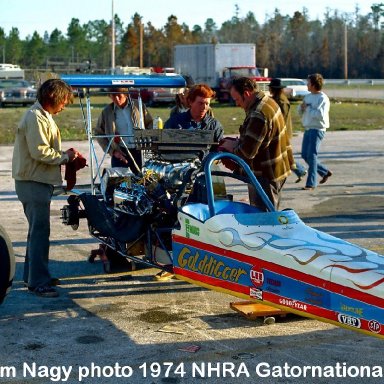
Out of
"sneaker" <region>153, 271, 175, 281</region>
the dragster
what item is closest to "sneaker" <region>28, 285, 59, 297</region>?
the dragster

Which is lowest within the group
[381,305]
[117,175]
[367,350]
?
[367,350]

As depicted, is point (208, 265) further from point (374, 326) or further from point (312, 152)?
point (312, 152)

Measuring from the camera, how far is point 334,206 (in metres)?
12.0

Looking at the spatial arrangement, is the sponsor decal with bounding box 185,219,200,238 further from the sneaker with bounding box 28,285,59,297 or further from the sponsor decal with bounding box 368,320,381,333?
the sponsor decal with bounding box 368,320,381,333

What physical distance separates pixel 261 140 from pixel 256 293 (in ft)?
6.27

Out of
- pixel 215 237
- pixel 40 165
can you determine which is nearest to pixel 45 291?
pixel 40 165

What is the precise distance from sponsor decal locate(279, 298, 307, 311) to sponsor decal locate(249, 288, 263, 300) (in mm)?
202

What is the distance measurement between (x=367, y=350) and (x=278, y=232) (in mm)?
1021

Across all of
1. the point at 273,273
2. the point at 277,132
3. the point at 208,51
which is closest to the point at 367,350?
the point at 273,273

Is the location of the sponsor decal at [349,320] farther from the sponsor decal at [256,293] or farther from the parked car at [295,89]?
the parked car at [295,89]

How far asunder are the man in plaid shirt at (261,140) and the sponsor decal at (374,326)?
223 cm

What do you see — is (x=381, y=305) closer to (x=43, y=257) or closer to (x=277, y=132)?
(x=277, y=132)

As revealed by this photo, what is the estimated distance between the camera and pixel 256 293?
607 cm

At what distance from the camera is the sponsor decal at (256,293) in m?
6.03
